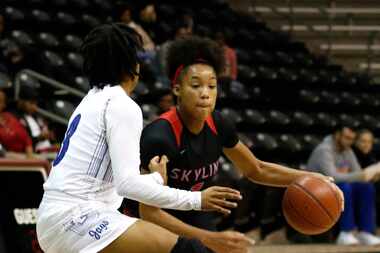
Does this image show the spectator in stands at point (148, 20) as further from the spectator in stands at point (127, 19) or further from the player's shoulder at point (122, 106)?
the player's shoulder at point (122, 106)

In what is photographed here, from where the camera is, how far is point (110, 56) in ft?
10.0

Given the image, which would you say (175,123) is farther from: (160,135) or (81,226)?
(81,226)

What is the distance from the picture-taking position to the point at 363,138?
328 inches

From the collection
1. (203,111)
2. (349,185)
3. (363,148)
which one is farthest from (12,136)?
(363,148)

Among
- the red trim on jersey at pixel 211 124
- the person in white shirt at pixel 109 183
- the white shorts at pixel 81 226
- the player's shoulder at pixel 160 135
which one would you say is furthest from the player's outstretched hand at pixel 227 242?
the red trim on jersey at pixel 211 124

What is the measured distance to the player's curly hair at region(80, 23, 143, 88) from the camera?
10.0 ft

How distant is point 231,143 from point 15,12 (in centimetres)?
631

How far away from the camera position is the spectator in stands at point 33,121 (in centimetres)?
718

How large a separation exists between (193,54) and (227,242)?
1222 millimetres

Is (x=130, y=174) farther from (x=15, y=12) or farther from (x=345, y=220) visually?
(x=15, y=12)

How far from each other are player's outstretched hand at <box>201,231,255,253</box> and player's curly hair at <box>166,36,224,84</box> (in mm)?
1099

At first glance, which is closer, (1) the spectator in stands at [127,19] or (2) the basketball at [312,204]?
(2) the basketball at [312,204]

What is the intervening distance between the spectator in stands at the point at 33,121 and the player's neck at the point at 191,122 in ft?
10.9

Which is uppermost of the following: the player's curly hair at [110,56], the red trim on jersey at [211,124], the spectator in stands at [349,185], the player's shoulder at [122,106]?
the player's curly hair at [110,56]
